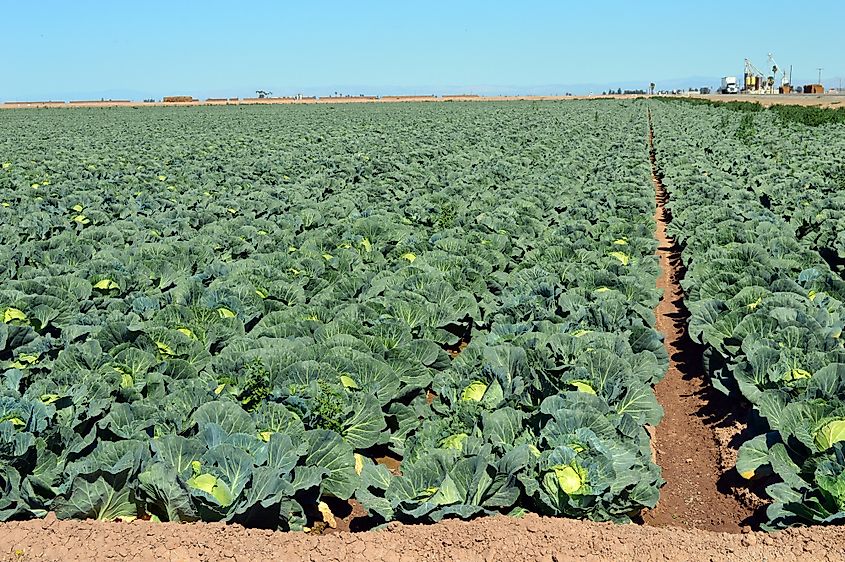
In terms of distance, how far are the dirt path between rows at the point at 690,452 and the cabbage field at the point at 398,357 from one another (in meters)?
0.36

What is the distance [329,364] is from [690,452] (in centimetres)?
299

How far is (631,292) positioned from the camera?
24.6 ft

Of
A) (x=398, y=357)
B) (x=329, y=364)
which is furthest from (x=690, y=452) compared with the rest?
(x=329, y=364)

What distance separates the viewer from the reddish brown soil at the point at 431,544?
3570 millimetres

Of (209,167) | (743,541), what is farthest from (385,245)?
(209,167)

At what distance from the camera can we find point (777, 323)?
5.99 m

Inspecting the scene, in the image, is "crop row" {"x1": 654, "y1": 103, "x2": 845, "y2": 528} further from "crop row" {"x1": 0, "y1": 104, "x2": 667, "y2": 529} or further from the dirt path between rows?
"crop row" {"x1": 0, "y1": 104, "x2": 667, "y2": 529}

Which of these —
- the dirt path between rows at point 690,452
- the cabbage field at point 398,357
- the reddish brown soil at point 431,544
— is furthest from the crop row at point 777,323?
the reddish brown soil at point 431,544

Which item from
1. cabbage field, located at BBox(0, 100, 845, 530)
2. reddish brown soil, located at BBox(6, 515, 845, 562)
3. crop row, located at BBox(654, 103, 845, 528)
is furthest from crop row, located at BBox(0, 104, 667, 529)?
crop row, located at BBox(654, 103, 845, 528)

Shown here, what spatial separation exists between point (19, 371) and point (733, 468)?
526cm

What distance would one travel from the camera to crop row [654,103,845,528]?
175 inches

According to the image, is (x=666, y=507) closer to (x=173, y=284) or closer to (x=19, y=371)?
(x=19, y=371)

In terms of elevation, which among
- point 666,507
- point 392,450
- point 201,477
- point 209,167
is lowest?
point 666,507

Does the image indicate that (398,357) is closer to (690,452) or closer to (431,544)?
(431,544)
